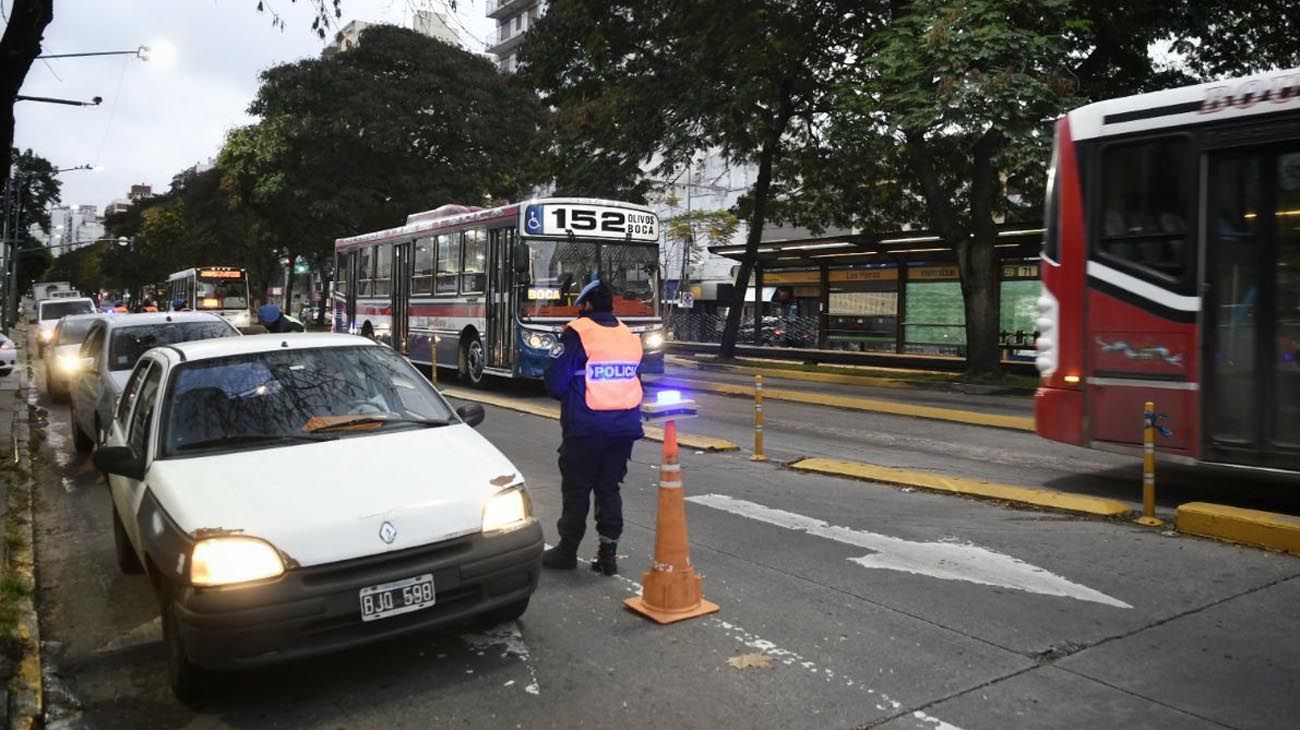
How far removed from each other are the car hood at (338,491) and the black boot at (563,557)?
1.18 meters

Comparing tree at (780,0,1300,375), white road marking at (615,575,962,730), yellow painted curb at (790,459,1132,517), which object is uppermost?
tree at (780,0,1300,375)

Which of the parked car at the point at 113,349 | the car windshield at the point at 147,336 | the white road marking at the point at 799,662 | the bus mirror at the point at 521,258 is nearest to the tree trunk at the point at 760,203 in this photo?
the bus mirror at the point at 521,258

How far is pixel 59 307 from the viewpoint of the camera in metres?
26.5

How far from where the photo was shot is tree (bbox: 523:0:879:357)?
21141 millimetres

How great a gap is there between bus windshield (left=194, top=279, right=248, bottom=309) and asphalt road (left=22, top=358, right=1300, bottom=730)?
36.9 meters

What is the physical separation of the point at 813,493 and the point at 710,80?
15.8m

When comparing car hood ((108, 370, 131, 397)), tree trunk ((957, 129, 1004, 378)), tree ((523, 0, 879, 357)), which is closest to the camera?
car hood ((108, 370, 131, 397))

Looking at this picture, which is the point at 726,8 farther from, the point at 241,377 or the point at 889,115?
the point at 241,377

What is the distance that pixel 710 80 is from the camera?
73.4 ft

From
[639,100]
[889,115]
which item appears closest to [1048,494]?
[889,115]

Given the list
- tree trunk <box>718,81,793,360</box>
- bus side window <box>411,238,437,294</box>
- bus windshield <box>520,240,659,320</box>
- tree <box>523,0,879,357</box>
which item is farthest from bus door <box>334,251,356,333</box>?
tree trunk <box>718,81,793,360</box>

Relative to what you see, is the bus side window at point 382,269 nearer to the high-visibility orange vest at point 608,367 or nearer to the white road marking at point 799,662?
the high-visibility orange vest at point 608,367

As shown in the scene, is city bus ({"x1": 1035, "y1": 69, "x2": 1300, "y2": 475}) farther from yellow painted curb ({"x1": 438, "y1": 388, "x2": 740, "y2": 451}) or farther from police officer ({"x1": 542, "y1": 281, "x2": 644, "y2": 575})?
police officer ({"x1": 542, "y1": 281, "x2": 644, "y2": 575})

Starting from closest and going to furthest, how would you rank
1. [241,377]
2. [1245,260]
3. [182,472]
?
[182,472]
[241,377]
[1245,260]
